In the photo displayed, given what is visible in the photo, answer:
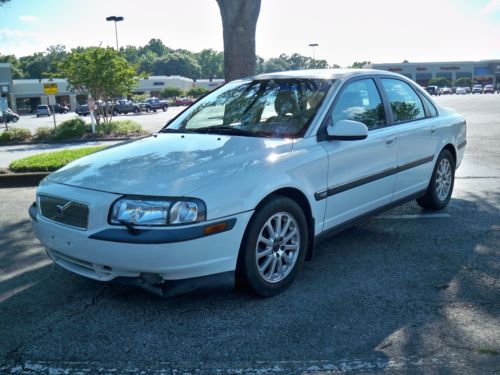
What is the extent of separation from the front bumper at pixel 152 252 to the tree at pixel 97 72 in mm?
18261

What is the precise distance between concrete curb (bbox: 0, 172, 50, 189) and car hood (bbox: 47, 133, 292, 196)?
4.81 metres

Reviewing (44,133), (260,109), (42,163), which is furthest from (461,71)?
(260,109)

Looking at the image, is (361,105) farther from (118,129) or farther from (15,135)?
(15,135)

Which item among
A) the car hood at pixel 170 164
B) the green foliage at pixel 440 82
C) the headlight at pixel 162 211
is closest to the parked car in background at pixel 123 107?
the car hood at pixel 170 164

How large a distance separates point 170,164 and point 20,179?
5.88 meters

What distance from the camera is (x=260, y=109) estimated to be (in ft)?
14.7

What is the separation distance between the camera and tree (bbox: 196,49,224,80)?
155 m

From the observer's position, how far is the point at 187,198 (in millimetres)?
3184

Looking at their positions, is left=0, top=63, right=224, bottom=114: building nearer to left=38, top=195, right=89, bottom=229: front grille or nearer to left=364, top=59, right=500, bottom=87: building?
left=364, top=59, right=500, bottom=87: building

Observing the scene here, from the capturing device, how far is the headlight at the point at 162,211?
10.4 ft

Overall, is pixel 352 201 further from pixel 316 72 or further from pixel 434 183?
pixel 434 183

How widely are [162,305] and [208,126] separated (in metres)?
1.68

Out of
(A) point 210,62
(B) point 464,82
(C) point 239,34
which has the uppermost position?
(A) point 210,62

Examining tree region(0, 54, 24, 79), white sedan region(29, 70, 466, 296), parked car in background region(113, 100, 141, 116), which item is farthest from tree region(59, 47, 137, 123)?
tree region(0, 54, 24, 79)
